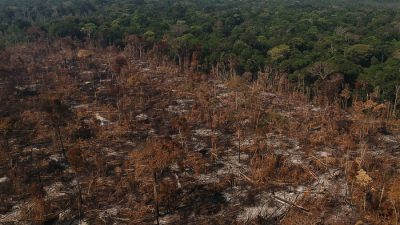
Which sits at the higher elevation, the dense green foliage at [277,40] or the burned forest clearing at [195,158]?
the dense green foliage at [277,40]

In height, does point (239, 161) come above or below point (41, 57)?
below

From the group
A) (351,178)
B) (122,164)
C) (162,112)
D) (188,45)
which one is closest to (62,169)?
(122,164)

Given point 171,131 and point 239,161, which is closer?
point 239,161

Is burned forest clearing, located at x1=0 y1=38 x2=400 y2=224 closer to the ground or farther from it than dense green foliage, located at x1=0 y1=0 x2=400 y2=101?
closer to the ground

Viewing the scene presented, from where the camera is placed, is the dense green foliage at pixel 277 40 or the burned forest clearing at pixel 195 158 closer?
the burned forest clearing at pixel 195 158

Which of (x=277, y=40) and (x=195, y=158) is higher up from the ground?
(x=277, y=40)

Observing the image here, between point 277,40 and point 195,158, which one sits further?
point 277,40

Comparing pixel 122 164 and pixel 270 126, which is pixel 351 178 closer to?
pixel 270 126

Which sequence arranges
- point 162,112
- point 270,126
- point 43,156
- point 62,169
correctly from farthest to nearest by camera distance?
point 162,112, point 270,126, point 43,156, point 62,169

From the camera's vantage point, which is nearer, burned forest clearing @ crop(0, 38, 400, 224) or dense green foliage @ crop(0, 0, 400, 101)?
burned forest clearing @ crop(0, 38, 400, 224)

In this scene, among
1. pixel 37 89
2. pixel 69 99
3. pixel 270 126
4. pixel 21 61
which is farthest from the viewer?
pixel 21 61
